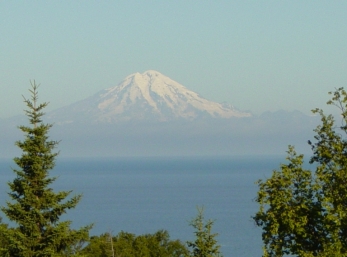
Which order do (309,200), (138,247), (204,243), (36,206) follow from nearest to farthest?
1. (309,200)
2. (36,206)
3. (204,243)
4. (138,247)

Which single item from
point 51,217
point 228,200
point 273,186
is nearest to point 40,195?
point 51,217

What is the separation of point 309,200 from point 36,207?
6.80 metres

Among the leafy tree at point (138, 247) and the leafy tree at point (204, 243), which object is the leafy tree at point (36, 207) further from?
the leafy tree at point (138, 247)

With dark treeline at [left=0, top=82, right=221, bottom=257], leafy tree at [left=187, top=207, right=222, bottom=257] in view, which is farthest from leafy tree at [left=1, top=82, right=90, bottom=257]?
leafy tree at [left=187, top=207, right=222, bottom=257]

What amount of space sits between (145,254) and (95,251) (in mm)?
2968

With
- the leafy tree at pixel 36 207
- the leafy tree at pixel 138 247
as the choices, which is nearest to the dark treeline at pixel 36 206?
the leafy tree at pixel 36 207

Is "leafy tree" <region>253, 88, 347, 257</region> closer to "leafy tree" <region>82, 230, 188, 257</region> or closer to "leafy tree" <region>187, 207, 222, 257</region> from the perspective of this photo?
"leafy tree" <region>187, 207, 222, 257</region>

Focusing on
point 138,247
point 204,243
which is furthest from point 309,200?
point 138,247

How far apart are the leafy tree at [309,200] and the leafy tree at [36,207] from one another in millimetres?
5121

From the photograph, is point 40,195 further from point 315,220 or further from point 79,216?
point 79,216

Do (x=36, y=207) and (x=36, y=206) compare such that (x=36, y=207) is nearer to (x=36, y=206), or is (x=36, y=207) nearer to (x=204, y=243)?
(x=36, y=206)

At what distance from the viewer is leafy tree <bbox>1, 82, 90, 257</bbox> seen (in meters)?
18.1

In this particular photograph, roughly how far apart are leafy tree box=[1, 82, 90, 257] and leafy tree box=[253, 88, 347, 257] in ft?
16.8

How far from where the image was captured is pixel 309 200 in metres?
15.9
